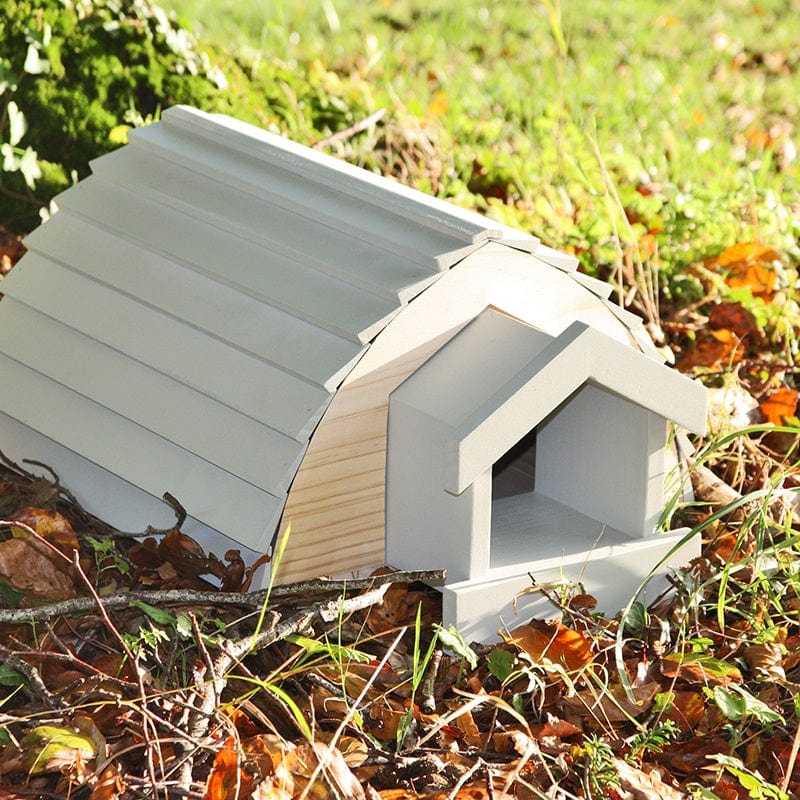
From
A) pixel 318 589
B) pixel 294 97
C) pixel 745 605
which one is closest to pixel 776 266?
pixel 745 605

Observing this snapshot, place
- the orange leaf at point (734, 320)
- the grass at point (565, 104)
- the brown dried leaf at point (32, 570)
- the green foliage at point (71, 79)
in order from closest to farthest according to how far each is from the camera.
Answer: the brown dried leaf at point (32, 570) → the orange leaf at point (734, 320) → the green foliage at point (71, 79) → the grass at point (565, 104)

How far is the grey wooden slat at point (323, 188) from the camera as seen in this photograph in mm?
2314

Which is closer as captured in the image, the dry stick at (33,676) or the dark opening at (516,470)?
the dry stick at (33,676)

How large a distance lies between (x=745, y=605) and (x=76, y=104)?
250 cm

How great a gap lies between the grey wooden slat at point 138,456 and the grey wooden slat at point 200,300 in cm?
25

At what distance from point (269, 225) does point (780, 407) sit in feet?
4.90

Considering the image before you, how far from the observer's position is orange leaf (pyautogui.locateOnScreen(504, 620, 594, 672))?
7.31 ft

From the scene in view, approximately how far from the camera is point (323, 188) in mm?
2568

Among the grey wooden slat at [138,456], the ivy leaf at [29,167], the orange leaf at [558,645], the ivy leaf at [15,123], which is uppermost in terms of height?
the ivy leaf at [15,123]

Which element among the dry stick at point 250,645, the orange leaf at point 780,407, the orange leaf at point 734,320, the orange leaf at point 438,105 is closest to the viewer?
the dry stick at point 250,645

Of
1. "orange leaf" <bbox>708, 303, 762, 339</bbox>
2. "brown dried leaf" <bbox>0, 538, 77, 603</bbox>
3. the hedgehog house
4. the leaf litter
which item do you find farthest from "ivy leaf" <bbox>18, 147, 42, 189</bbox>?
"orange leaf" <bbox>708, 303, 762, 339</bbox>

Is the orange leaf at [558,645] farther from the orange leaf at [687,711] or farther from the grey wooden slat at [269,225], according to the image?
the grey wooden slat at [269,225]

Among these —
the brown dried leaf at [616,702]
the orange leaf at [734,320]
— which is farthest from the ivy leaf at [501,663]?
the orange leaf at [734,320]

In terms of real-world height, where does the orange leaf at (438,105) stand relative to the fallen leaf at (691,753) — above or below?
above
